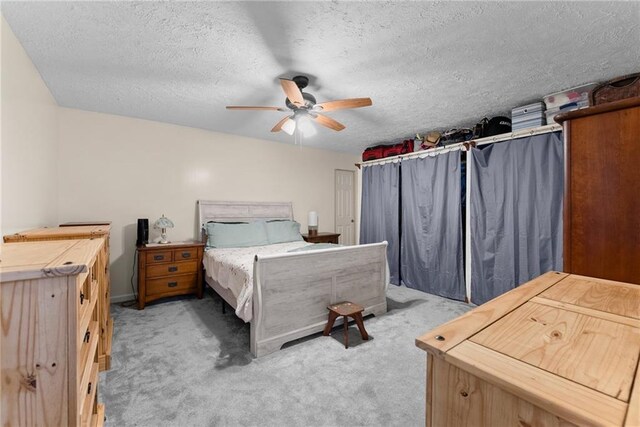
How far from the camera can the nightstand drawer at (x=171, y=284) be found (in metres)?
3.14

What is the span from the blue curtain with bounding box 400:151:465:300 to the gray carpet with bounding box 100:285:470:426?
95 cm

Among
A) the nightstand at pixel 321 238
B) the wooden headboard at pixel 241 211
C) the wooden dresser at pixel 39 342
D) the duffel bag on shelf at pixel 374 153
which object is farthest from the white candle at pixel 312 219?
the wooden dresser at pixel 39 342

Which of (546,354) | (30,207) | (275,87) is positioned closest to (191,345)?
(30,207)

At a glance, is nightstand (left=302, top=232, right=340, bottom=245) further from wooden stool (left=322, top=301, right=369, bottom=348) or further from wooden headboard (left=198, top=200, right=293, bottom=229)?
wooden stool (left=322, top=301, right=369, bottom=348)

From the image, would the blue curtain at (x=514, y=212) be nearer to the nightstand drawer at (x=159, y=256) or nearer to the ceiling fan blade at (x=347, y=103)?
the ceiling fan blade at (x=347, y=103)

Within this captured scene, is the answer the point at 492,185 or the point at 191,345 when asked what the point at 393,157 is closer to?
the point at 492,185

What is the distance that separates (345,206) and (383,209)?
116 cm

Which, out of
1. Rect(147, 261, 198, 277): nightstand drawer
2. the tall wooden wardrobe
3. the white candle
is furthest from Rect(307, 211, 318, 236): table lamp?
the tall wooden wardrobe

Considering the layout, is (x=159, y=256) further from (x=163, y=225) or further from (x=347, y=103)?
(x=347, y=103)

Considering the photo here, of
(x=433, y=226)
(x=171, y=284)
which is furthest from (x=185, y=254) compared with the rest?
(x=433, y=226)

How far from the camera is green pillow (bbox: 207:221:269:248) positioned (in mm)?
3494

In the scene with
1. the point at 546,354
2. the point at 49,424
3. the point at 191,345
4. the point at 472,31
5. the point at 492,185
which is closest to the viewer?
the point at 546,354

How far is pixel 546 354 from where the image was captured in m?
0.50

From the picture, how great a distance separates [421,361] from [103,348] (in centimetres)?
239
